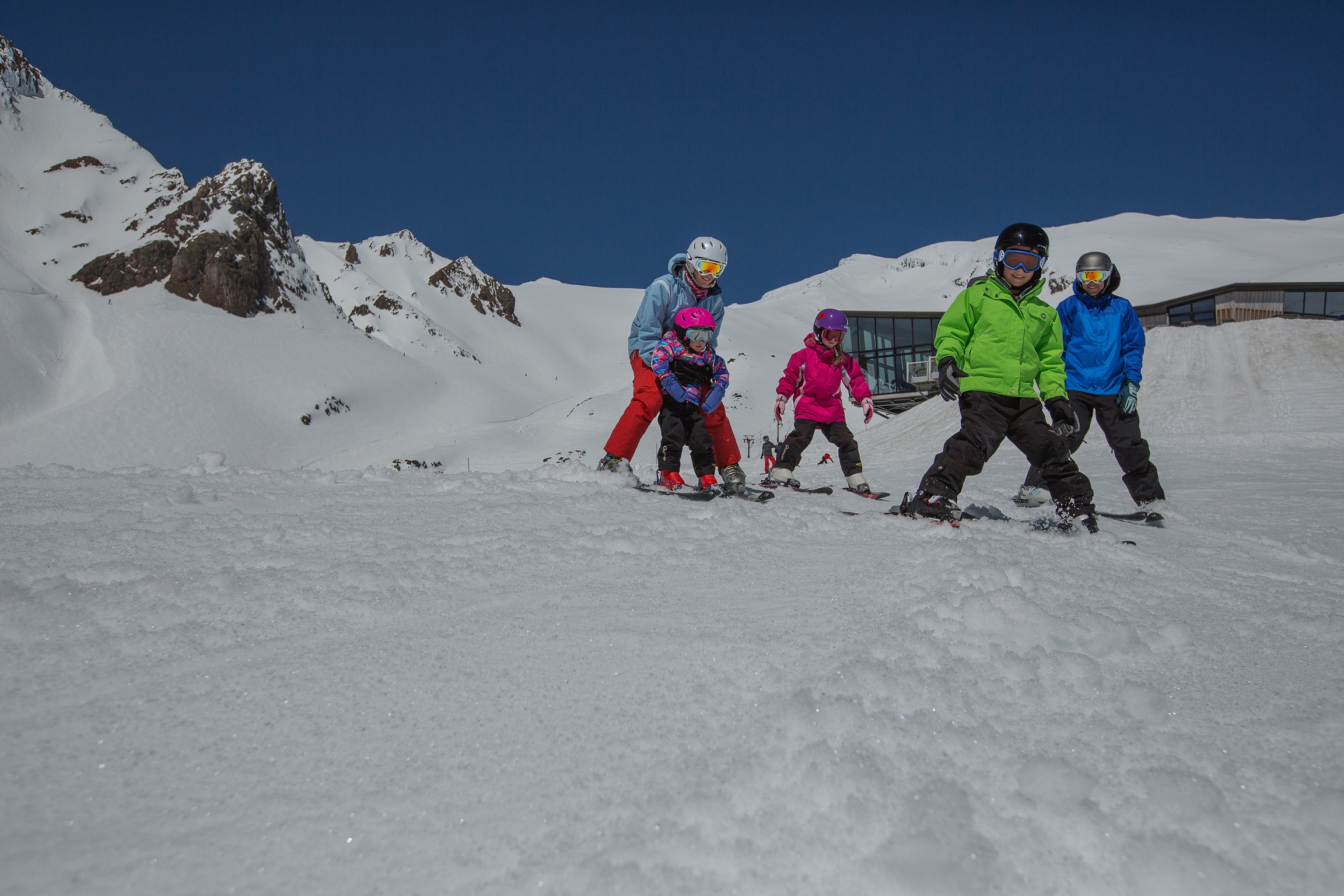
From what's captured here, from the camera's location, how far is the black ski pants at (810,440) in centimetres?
564

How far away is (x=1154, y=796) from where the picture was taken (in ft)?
3.44

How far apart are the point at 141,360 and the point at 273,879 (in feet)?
109

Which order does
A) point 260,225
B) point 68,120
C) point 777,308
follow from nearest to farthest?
point 260,225 < point 68,120 < point 777,308

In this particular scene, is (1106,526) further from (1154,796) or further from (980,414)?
(1154,796)

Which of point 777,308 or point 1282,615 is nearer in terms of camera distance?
point 1282,615

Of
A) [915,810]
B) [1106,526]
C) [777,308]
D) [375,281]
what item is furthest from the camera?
[375,281]

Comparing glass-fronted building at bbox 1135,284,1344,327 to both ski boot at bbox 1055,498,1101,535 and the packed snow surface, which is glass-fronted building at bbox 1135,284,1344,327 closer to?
ski boot at bbox 1055,498,1101,535

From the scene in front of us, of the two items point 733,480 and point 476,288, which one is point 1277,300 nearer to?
point 733,480

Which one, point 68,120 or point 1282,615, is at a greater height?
point 68,120

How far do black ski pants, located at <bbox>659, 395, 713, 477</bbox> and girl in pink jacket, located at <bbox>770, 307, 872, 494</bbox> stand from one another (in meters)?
1.27

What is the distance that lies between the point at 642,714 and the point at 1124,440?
4.56 m

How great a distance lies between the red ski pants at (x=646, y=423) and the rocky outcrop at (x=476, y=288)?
54.1 metres

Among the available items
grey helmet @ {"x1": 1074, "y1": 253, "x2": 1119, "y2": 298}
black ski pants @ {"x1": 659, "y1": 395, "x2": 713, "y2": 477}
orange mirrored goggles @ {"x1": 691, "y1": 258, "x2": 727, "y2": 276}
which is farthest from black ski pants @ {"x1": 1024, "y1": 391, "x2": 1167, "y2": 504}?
orange mirrored goggles @ {"x1": 691, "y1": 258, "x2": 727, "y2": 276}

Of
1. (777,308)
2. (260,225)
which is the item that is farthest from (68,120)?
(777,308)
